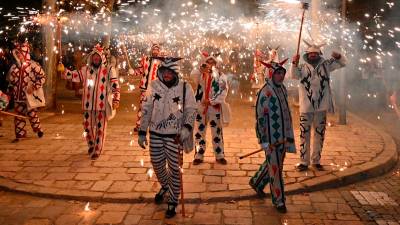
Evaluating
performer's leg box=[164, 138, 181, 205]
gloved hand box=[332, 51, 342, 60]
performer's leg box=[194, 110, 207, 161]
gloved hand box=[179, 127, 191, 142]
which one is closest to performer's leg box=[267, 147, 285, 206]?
gloved hand box=[179, 127, 191, 142]

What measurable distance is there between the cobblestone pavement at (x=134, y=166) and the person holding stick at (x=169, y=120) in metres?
0.79

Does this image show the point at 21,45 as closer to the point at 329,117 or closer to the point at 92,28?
the point at 329,117

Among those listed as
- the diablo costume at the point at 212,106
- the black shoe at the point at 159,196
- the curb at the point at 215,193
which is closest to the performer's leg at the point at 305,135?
the curb at the point at 215,193

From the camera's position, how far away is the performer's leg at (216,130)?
7699 millimetres

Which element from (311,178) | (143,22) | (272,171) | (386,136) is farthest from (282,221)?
(143,22)

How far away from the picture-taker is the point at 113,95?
8.09 m

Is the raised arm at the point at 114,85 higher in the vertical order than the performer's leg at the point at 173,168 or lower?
higher

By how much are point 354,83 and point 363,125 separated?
926cm

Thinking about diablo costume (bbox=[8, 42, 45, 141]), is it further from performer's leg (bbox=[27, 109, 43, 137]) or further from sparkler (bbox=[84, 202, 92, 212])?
sparkler (bbox=[84, 202, 92, 212])

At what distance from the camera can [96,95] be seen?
7.85 meters

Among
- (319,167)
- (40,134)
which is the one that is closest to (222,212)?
(319,167)

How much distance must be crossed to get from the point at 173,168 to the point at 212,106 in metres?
2.36

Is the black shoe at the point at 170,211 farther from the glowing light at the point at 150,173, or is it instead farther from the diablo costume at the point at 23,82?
the diablo costume at the point at 23,82

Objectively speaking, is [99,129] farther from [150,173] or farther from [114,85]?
[150,173]
